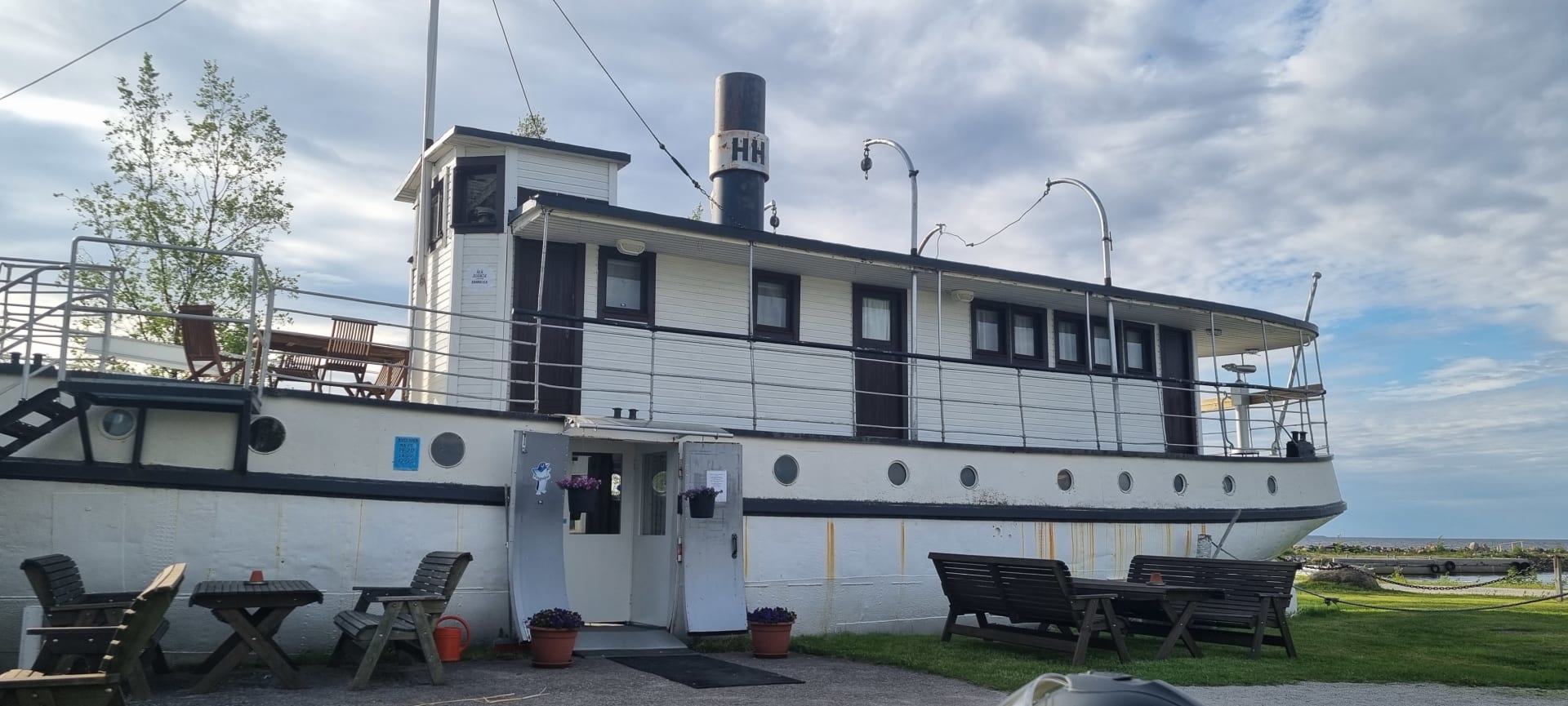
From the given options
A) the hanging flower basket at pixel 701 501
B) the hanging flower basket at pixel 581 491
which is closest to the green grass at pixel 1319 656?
the hanging flower basket at pixel 701 501

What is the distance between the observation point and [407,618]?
9008mm

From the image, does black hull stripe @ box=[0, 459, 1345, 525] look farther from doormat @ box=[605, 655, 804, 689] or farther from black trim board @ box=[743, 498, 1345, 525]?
doormat @ box=[605, 655, 804, 689]

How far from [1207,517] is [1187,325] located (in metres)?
3.63

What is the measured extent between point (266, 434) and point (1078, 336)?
1089 cm

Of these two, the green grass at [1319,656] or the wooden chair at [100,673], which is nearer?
the wooden chair at [100,673]

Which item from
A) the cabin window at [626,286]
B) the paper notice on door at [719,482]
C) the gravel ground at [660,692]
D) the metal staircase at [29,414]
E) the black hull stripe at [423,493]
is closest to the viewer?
the gravel ground at [660,692]

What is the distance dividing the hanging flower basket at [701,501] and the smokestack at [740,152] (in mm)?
5548

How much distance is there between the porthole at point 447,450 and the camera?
10031 mm

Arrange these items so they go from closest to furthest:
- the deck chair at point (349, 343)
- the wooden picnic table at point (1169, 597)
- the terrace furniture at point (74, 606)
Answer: the terrace furniture at point (74, 606)
the wooden picnic table at point (1169, 597)
the deck chair at point (349, 343)

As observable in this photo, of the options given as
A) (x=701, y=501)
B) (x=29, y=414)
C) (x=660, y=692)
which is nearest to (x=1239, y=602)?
(x=701, y=501)

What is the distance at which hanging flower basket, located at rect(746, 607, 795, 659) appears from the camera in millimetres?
10203

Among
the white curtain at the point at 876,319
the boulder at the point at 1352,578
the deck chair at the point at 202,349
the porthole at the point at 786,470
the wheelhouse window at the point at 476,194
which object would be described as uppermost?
the wheelhouse window at the point at 476,194

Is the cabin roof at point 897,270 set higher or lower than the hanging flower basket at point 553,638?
higher

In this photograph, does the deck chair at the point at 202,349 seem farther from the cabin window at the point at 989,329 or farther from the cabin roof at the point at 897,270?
the cabin window at the point at 989,329
